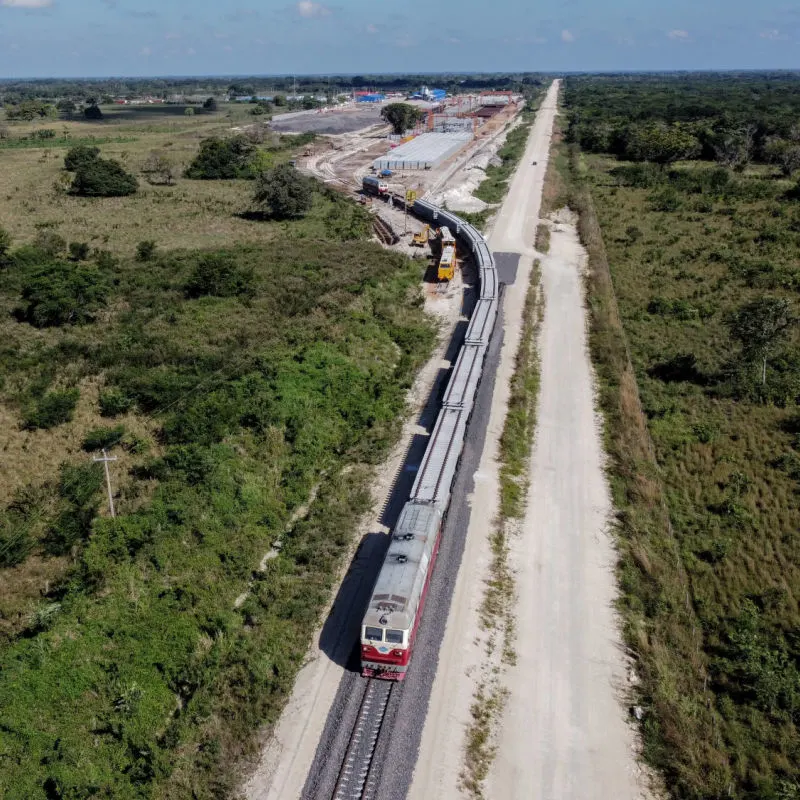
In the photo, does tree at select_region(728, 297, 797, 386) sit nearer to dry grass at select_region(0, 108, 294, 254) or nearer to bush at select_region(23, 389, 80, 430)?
bush at select_region(23, 389, 80, 430)

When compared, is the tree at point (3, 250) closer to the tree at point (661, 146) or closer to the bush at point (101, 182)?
the bush at point (101, 182)

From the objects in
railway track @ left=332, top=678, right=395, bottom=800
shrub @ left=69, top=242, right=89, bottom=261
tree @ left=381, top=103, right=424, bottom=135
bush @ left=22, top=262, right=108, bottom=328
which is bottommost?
railway track @ left=332, top=678, right=395, bottom=800

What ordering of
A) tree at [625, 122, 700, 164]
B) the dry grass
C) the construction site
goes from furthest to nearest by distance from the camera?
tree at [625, 122, 700, 164]
the construction site
the dry grass

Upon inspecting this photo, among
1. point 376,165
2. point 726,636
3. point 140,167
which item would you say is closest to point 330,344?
point 726,636

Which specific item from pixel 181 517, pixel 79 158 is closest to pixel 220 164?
pixel 79 158

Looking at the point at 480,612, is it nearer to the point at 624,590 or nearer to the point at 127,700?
the point at 624,590

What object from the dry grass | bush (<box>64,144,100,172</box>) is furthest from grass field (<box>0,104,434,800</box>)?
bush (<box>64,144,100,172</box>)

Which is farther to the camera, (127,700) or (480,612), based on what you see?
(480,612)

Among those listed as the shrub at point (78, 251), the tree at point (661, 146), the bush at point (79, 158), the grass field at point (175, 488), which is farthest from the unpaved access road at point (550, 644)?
the tree at point (661, 146)
